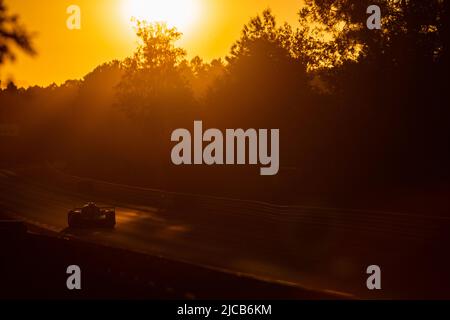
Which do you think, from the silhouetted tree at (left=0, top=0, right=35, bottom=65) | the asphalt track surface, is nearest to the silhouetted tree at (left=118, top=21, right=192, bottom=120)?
the asphalt track surface

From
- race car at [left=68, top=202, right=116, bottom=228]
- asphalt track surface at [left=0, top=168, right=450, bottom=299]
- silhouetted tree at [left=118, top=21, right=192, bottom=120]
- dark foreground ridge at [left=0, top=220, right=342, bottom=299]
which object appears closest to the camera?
dark foreground ridge at [left=0, top=220, right=342, bottom=299]

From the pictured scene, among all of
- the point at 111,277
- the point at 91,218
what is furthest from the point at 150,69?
the point at 111,277

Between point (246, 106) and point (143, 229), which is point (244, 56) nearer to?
point (246, 106)

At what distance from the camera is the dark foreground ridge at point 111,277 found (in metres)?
12.5

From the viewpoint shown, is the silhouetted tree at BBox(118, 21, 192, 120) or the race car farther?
the silhouetted tree at BBox(118, 21, 192, 120)

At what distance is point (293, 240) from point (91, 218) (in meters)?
9.40

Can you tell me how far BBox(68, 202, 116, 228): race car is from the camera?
30.3 m

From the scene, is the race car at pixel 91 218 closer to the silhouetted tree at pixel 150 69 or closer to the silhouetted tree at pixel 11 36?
the silhouetted tree at pixel 11 36

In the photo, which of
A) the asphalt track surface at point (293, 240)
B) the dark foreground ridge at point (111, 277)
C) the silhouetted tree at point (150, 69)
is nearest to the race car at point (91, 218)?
the asphalt track surface at point (293, 240)

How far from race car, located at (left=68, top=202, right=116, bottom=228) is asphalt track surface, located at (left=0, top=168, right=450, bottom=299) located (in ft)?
1.91

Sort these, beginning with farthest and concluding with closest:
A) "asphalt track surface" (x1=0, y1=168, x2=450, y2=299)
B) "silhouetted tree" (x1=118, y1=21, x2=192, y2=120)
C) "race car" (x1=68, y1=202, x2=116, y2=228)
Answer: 1. "silhouetted tree" (x1=118, y1=21, x2=192, y2=120)
2. "race car" (x1=68, y1=202, x2=116, y2=228)
3. "asphalt track surface" (x1=0, y1=168, x2=450, y2=299)

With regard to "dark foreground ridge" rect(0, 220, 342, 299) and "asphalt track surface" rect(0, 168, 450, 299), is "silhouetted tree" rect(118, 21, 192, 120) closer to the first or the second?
"asphalt track surface" rect(0, 168, 450, 299)

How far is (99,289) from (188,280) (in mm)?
1751
